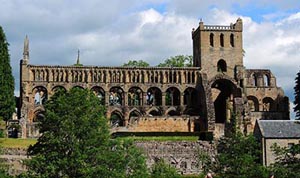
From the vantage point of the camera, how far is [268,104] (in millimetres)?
90438

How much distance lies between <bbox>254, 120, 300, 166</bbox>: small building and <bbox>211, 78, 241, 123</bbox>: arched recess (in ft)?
58.0

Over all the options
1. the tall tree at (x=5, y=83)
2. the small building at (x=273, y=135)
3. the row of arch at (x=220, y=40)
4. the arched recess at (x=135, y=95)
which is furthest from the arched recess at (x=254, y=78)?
the tall tree at (x=5, y=83)

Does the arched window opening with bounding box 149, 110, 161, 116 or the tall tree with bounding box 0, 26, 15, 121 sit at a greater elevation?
the tall tree with bounding box 0, 26, 15, 121

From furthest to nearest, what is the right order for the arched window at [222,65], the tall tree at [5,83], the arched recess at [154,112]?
the arched window at [222,65]
the arched recess at [154,112]
the tall tree at [5,83]

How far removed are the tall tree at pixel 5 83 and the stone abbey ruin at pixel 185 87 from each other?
9.31 metres

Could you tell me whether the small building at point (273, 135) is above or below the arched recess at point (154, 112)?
below

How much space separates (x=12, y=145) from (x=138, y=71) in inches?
1165

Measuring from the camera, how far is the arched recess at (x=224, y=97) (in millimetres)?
85312

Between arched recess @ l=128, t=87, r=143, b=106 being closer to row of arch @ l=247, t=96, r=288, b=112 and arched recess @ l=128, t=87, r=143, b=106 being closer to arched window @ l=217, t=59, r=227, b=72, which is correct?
arched window @ l=217, t=59, r=227, b=72

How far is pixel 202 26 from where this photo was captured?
91125mm

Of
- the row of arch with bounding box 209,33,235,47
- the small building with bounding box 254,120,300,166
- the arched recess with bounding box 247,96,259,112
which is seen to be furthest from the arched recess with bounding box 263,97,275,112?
the small building with bounding box 254,120,300,166

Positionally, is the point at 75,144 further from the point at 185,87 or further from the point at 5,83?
the point at 185,87

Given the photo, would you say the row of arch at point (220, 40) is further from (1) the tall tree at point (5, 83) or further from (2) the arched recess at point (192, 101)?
(1) the tall tree at point (5, 83)

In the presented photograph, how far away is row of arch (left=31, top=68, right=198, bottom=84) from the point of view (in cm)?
8650
